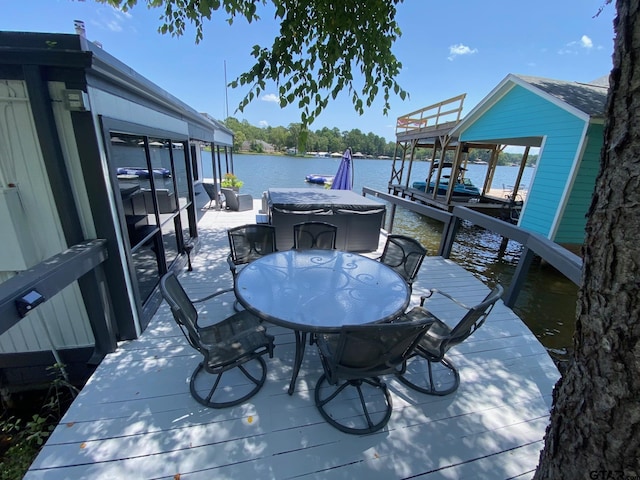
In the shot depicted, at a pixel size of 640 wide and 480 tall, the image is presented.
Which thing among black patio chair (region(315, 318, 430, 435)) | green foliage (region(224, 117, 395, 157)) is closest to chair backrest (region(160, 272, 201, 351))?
black patio chair (region(315, 318, 430, 435))

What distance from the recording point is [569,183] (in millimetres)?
5602

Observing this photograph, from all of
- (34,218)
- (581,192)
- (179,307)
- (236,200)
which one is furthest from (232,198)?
(581,192)

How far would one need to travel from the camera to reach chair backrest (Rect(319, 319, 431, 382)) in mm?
1559

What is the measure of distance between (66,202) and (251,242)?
194cm

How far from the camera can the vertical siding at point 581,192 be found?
5293mm

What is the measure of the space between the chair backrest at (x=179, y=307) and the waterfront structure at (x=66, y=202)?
0.64 metres

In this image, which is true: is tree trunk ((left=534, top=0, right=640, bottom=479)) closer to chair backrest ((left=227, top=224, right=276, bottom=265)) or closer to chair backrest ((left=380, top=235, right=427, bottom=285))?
chair backrest ((left=380, top=235, right=427, bottom=285))

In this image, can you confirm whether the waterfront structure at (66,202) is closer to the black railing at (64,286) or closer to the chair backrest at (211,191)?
the black railing at (64,286)

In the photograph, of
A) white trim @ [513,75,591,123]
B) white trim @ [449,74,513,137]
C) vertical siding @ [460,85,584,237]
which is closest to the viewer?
white trim @ [513,75,591,123]

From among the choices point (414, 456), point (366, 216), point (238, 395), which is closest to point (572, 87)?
point (366, 216)

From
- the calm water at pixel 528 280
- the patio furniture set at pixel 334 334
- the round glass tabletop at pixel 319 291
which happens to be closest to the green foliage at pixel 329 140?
the calm water at pixel 528 280

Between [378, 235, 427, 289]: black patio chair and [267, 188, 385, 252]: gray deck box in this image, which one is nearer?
[378, 235, 427, 289]: black patio chair

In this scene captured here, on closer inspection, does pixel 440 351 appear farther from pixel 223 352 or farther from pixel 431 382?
pixel 223 352

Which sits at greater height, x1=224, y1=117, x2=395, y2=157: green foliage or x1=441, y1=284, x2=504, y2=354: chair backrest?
x1=224, y1=117, x2=395, y2=157: green foliage
